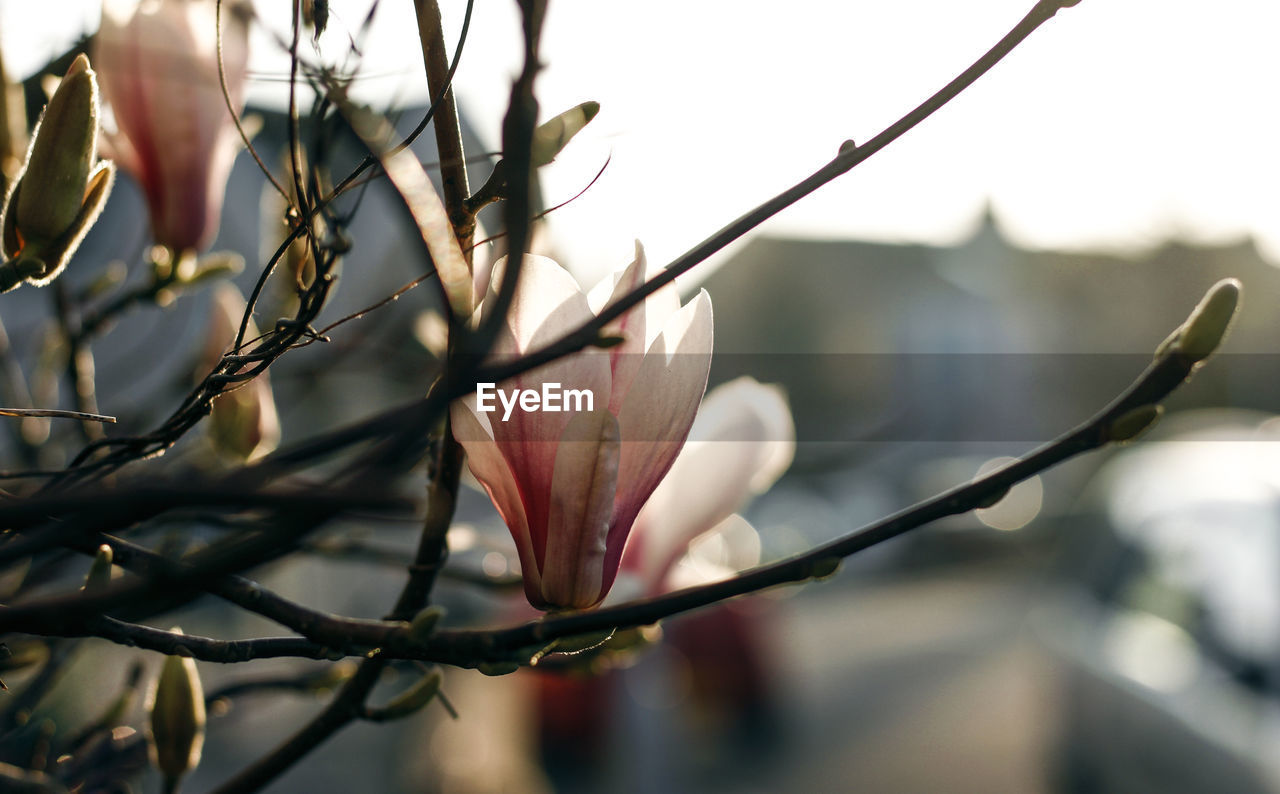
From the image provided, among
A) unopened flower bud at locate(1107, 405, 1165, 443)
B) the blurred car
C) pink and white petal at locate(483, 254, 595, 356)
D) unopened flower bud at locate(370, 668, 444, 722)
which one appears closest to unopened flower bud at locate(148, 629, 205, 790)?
unopened flower bud at locate(370, 668, 444, 722)

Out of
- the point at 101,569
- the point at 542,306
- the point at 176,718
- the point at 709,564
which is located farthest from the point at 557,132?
the point at 709,564

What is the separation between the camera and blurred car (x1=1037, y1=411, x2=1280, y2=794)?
1670mm

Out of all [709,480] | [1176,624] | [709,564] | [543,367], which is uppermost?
[543,367]

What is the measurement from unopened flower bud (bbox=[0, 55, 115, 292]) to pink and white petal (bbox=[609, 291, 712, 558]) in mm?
225

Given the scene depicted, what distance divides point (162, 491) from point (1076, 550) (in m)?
2.50

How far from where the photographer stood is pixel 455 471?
33cm

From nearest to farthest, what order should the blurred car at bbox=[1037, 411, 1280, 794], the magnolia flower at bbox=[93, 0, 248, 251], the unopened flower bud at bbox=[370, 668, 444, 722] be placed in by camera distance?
the unopened flower bud at bbox=[370, 668, 444, 722] → the magnolia flower at bbox=[93, 0, 248, 251] → the blurred car at bbox=[1037, 411, 1280, 794]

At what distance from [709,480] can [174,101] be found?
370 millimetres

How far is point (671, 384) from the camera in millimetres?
344

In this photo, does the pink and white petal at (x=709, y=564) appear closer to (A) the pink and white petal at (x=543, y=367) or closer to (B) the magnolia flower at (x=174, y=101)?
(A) the pink and white petal at (x=543, y=367)

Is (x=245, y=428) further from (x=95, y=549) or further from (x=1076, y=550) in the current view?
(x=1076, y=550)

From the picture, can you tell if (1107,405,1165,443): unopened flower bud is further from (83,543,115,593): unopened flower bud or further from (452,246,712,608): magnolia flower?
(83,543,115,593): unopened flower bud

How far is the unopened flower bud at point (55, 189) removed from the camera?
34cm

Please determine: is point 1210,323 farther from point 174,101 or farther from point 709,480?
point 174,101
